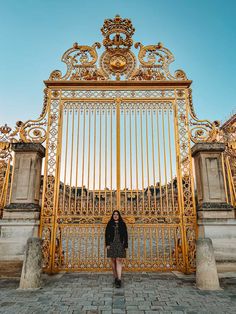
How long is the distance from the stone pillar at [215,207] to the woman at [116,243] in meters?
2.27

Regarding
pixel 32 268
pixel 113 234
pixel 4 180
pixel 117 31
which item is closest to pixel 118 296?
pixel 113 234

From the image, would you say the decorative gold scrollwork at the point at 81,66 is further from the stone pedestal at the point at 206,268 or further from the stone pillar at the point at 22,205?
the stone pedestal at the point at 206,268

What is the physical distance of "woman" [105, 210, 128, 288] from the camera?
554 cm

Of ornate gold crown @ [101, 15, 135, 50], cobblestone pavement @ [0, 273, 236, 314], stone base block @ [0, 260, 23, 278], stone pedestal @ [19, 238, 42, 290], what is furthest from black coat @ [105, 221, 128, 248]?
ornate gold crown @ [101, 15, 135, 50]

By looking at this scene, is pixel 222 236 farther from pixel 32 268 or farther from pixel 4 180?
pixel 4 180

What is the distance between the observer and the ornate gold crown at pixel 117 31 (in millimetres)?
8242

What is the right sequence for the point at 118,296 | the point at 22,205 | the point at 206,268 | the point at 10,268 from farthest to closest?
the point at 22,205
the point at 10,268
the point at 206,268
the point at 118,296

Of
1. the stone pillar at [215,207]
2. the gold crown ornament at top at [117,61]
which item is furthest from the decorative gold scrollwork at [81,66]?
the stone pillar at [215,207]

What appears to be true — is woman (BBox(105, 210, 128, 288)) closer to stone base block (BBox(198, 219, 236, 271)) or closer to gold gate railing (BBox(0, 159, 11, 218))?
stone base block (BBox(198, 219, 236, 271))

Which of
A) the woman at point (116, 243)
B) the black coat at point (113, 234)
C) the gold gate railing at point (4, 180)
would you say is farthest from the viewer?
the gold gate railing at point (4, 180)

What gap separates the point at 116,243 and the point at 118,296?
46.5 inches

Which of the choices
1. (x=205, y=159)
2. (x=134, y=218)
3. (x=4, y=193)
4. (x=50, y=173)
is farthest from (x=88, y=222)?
(x=205, y=159)

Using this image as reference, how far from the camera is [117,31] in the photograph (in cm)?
827

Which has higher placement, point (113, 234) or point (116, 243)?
point (113, 234)
